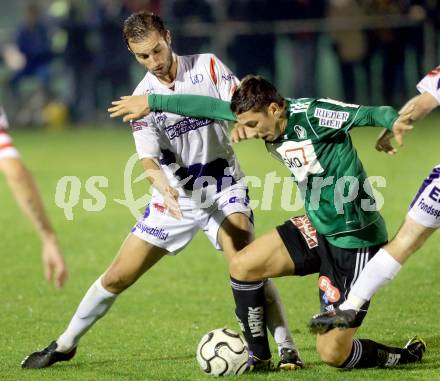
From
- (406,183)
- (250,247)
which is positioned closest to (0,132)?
(250,247)

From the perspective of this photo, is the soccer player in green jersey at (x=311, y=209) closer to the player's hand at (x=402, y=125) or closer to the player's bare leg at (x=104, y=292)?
the player's hand at (x=402, y=125)

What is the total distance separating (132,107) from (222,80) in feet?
2.45

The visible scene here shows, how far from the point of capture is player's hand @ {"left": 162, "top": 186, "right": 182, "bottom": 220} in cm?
684

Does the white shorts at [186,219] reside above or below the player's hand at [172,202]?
below

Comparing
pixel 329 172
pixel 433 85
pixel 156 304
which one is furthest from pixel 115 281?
pixel 433 85

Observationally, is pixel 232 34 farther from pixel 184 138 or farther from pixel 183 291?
pixel 184 138

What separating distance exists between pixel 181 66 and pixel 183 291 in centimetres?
295

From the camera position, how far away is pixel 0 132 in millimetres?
5242

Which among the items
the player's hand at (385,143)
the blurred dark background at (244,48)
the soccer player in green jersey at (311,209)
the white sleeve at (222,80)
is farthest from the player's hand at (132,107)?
the blurred dark background at (244,48)

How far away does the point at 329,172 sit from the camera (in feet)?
22.0

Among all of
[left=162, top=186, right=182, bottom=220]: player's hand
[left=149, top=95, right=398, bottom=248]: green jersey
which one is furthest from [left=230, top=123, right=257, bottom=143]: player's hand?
[left=162, top=186, right=182, bottom=220]: player's hand

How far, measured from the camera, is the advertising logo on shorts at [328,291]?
675 centimetres

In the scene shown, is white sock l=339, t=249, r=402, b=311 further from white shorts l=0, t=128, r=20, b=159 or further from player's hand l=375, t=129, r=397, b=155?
white shorts l=0, t=128, r=20, b=159

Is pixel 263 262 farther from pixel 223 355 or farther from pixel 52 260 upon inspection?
pixel 52 260
